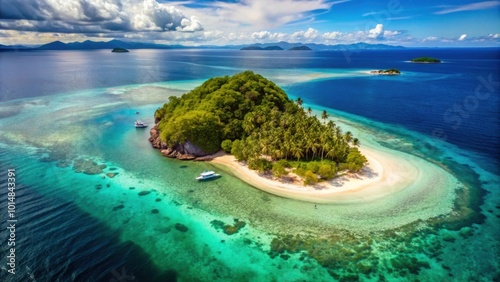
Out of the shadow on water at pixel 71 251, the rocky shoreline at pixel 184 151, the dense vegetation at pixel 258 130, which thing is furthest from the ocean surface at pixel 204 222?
the dense vegetation at pixel 258 130

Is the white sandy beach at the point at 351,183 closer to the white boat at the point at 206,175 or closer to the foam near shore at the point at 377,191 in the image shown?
the foam near shore at the point at 377,191

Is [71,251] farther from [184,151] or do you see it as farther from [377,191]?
[377,191]

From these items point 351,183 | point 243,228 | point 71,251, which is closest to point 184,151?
point 243,228

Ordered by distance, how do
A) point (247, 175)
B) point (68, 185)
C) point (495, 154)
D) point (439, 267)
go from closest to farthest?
point (439, 267), point (68, 185), point (247, 175), point (495, 154)

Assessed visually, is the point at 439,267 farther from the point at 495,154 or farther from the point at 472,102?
the point at 472,102

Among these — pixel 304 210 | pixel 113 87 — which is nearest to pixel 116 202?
pixel 304 210

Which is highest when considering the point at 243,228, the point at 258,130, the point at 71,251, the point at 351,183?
the point at 258,130
